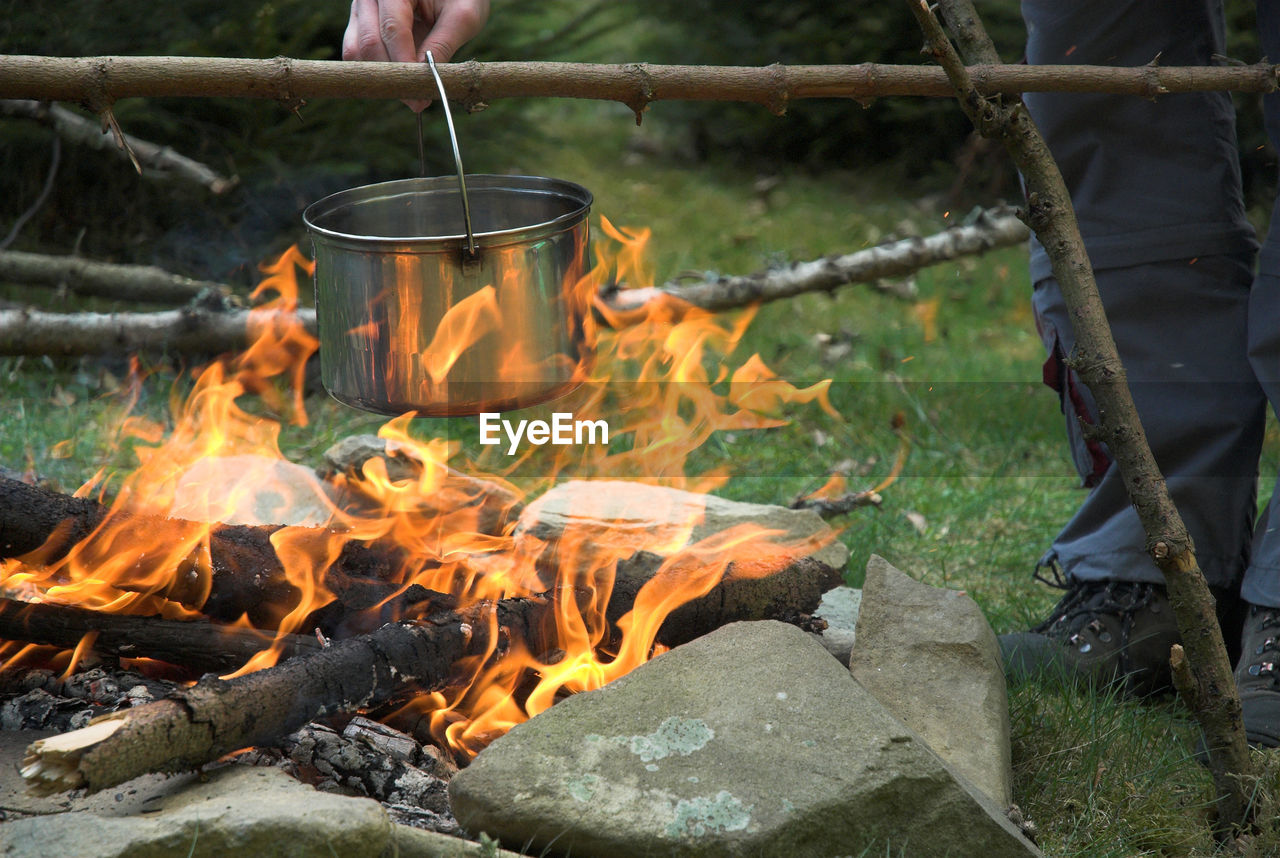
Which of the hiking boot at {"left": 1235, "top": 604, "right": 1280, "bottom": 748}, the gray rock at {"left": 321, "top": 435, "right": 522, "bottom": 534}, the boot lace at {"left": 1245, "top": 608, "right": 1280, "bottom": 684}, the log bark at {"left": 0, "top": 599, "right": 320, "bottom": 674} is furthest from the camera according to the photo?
the gray rock at {"left": 321, "top": 435, "right": 522, "bottom": 534}

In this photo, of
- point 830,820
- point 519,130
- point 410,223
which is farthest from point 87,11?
point 830,820

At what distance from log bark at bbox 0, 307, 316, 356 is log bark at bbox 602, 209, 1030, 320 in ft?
4.40

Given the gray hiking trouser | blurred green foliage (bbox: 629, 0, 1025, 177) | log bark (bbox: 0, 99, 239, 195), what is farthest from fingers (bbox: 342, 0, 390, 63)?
blurred green foliage (bbox: 629, 0, 1025, 177)

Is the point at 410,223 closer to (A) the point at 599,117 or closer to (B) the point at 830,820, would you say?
(B) the point at 830,820

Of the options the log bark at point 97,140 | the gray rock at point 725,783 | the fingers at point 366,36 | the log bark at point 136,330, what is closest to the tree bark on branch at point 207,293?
the log bark at point 136,330

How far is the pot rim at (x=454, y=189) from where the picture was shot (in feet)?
6.31

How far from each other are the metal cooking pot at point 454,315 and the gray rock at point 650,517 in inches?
26.7

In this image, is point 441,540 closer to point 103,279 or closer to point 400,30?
point 400,30

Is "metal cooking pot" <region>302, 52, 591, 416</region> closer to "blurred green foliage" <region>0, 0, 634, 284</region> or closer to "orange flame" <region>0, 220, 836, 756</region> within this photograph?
"orange flame" <region>0, 220, 836, 756</region>

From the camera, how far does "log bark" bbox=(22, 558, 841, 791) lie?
1613 millimetres

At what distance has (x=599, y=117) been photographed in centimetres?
907

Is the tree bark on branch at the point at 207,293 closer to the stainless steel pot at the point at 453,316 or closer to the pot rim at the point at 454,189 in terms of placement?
the pot rim at the point at 454,189

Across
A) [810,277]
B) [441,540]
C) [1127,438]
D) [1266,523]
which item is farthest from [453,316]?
[810,277]

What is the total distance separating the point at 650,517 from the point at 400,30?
1.28m
